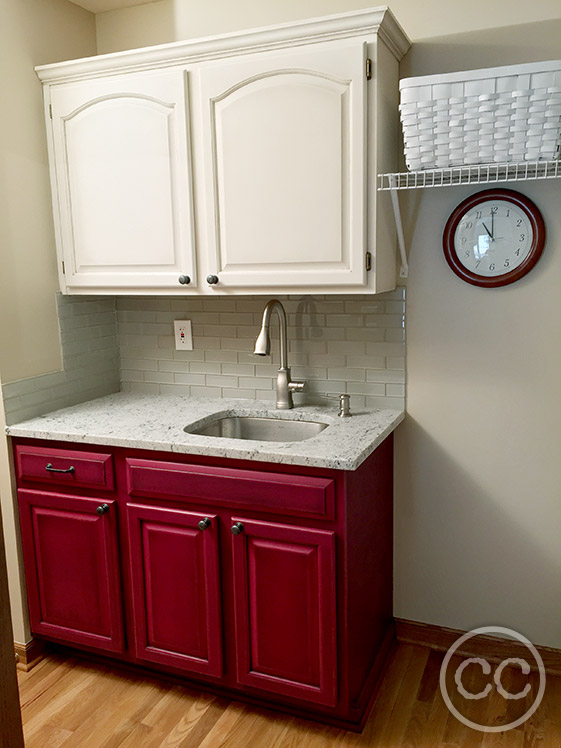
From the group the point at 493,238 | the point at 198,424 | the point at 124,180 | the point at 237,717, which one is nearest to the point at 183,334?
the point at 198,424

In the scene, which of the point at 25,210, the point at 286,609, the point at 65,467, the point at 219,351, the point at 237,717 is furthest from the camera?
the point at 219,351

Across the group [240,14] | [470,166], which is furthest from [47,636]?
[240,14]

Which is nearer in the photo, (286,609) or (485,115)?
(485,115)

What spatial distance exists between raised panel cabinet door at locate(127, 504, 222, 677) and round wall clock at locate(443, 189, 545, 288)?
1184mm

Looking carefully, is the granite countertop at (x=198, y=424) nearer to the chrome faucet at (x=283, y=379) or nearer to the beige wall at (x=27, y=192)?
the chrome faucet at (x=283, y=379)

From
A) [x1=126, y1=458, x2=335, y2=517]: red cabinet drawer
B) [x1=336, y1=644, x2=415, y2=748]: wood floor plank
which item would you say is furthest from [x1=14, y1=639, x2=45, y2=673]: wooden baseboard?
[x1=336, y1=644, x2=415, y2=748]: wood floor plank

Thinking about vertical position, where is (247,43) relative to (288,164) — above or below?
above

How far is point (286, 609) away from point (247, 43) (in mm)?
1755

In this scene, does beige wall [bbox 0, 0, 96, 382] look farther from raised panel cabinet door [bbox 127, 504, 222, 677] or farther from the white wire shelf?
the white wire shelf

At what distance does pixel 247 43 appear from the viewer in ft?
7.02

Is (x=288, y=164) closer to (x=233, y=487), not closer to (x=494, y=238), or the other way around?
(x=494, y=238)

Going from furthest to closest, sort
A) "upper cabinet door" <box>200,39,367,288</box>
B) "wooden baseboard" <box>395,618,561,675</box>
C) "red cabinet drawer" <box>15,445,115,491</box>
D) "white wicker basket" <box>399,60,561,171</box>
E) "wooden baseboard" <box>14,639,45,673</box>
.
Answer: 1. "wooden baseboard" <box>14,639,45,673</box>
2. "wooden baseboard" <box>395,618,561,675</box>
3. "red cabinet drawer" <box>15,445,115,491</box>
4. "upper cabinet door" <box>200,39,367,288</box>
5. "white wicker basket" <box>399,60,561,171</box>

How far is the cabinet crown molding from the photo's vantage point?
2.01 metres

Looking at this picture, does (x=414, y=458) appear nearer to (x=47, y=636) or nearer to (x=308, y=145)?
(x=308, y=145)
